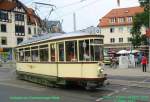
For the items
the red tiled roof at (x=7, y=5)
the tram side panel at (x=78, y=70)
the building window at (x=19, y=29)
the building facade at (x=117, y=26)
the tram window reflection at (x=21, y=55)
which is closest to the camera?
the tram side panel at (x=78, y=70)

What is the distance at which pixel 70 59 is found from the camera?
20.3 metres

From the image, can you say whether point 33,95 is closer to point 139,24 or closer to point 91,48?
point 91,48

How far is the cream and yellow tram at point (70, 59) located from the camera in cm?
1948

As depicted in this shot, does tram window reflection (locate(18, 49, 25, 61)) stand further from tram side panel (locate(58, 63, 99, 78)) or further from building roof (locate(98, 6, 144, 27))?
building roof (locate(98, 6, 144, 27))

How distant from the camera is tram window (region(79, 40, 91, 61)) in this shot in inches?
771

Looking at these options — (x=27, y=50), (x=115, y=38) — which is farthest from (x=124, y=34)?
(x=27, y=50)

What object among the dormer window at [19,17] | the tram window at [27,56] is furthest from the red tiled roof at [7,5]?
the tram window at [27,56]

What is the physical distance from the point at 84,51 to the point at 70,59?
40.3 inches

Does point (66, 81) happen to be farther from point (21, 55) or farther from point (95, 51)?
point (21, 55)

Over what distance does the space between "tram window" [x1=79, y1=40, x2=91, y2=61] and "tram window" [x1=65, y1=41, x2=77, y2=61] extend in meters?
0.32

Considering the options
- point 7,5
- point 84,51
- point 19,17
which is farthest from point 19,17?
point 84,51

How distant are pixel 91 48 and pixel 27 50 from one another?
7614 mm

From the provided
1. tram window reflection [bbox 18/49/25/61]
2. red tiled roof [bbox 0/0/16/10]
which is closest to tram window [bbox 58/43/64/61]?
tram window reflection [bbox 18/49/25/61]

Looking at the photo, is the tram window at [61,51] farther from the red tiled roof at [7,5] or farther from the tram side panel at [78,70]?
the red tiled roof at [7,5]
